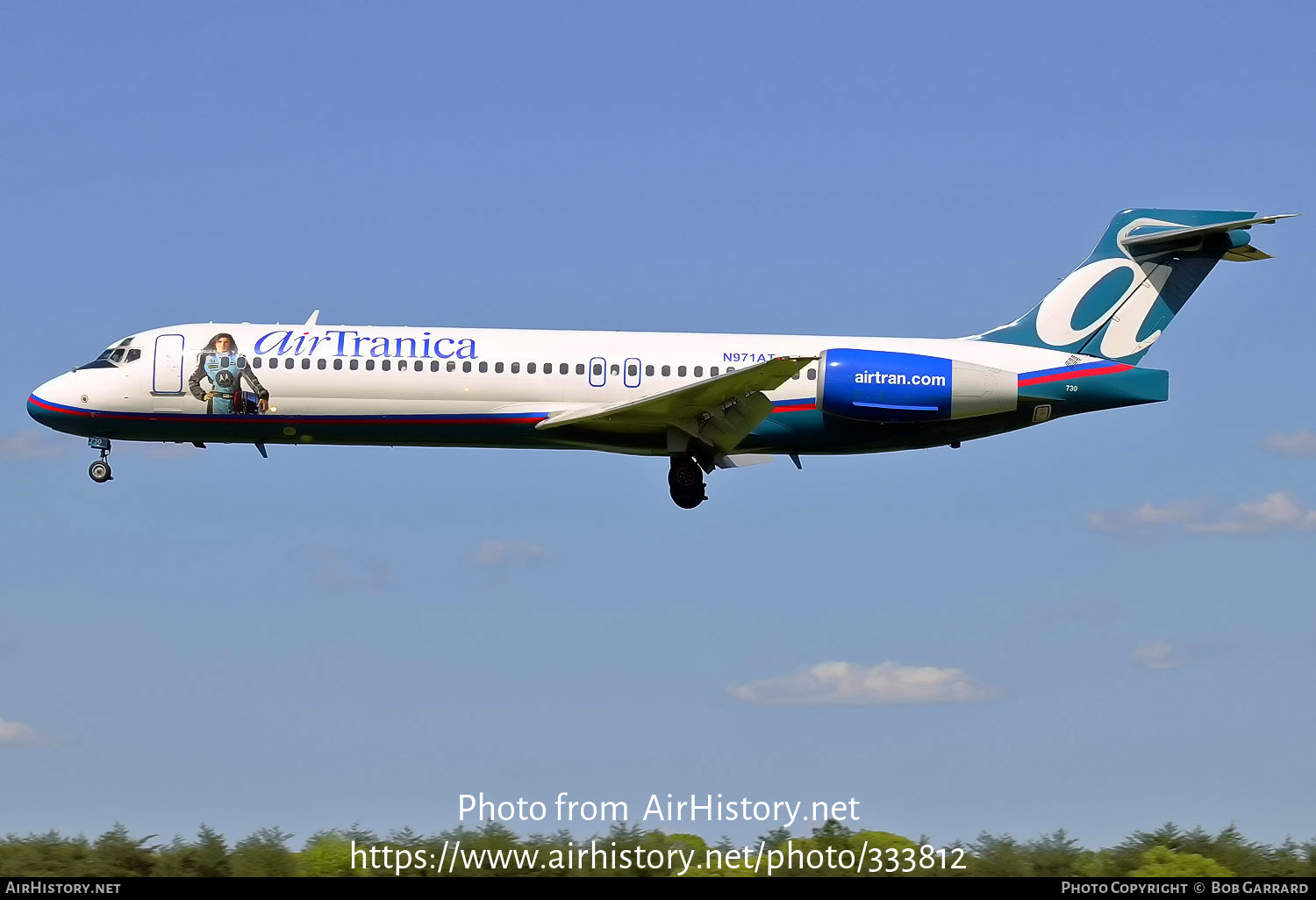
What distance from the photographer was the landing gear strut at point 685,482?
116 feet

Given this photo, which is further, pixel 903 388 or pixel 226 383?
pixel 226 383

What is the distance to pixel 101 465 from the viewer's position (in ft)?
116

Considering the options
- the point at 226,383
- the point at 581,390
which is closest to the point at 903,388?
the point at 581,390

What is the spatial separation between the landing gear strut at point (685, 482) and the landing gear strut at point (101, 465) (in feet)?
37.5

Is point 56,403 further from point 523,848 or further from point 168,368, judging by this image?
point 523,848

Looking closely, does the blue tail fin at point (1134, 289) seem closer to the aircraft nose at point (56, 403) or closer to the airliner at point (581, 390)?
the airliner at point (581, 390)

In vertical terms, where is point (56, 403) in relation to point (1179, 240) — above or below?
below

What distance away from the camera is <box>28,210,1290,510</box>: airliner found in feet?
111

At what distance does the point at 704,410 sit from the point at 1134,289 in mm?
10066

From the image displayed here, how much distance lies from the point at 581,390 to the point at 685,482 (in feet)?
9.87

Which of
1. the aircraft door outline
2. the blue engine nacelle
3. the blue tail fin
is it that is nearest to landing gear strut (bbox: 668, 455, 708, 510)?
the blue engine nacelle

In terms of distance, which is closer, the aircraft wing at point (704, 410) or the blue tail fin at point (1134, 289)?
the aircraft wing at point (704, 410)

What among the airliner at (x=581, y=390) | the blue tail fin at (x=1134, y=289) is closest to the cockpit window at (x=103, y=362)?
the airliner at (x=581, y=390)

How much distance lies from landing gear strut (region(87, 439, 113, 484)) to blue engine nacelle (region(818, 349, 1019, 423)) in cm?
1446
